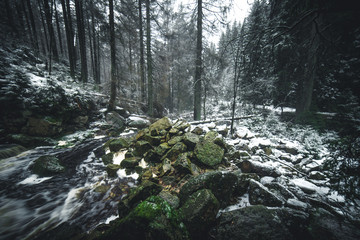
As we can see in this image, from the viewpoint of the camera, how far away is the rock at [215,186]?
2928 mm

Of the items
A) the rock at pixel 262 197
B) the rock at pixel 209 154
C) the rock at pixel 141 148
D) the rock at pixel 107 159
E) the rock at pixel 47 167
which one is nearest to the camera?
the rock at pixel 262 197

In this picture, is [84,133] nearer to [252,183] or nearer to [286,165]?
[252,183]

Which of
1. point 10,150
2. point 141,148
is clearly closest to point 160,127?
point 141,148

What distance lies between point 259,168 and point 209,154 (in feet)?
5.16

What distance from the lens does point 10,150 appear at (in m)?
5.40

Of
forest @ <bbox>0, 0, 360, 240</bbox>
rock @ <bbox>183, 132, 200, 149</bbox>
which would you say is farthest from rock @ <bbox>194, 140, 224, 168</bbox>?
rock @ <bbox>183, 132, 200, 149</bbox>

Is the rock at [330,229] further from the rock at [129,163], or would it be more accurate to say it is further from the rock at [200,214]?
the rock at [129,163]

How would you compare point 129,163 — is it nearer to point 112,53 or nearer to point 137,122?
point 137,122

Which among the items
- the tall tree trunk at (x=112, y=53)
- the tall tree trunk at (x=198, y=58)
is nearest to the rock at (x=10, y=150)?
the tall tree trunk at (x=112, y=53)

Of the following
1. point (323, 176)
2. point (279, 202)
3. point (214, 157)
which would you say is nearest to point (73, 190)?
point (214, 157)

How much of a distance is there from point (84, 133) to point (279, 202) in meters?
9.71

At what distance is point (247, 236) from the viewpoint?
82.0 inches

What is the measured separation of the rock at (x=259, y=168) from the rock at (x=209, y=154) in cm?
Result: 77

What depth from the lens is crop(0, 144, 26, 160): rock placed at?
17.0 feet
